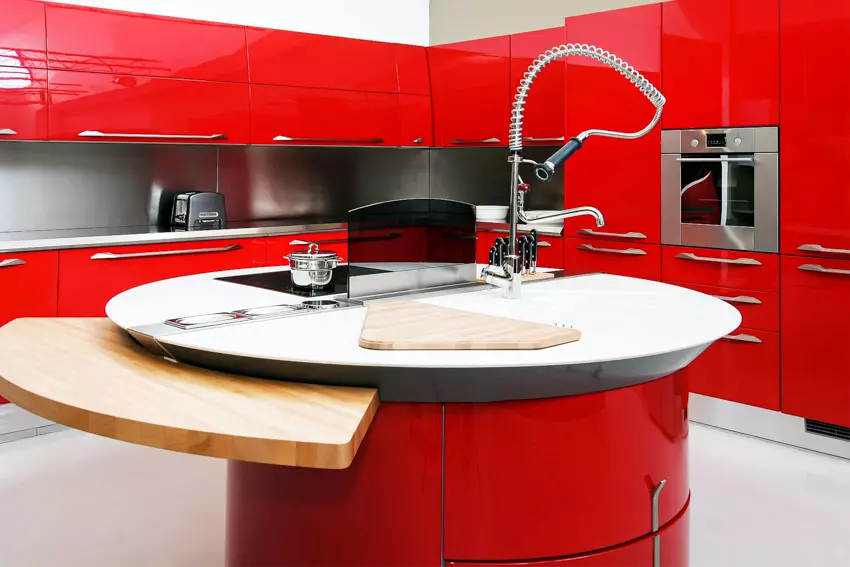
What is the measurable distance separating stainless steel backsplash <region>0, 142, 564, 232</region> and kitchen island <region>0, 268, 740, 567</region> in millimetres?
2758

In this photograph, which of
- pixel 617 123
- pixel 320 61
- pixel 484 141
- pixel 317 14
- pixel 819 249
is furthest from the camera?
pixel 317 14

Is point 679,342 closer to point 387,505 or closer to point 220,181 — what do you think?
point 387,505

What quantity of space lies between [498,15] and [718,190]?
2.23m

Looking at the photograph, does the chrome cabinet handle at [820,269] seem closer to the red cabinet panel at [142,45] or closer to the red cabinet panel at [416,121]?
the red cabinet panel at [416,121]

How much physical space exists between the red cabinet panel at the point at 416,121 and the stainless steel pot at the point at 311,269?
9.85 feet

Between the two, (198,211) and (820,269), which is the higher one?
(198,211)

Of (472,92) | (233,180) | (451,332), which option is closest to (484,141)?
(472,92)

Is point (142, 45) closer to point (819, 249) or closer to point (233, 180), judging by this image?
point (233, 180)

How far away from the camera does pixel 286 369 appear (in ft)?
4.97

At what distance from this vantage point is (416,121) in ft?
17.1

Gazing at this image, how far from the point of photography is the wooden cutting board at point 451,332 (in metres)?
1.56

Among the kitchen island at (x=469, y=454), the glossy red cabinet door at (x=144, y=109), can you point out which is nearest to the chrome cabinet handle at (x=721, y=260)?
the kitchen island at (x=469, y=454)

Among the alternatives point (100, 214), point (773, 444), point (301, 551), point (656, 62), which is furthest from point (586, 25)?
point (301, 551)

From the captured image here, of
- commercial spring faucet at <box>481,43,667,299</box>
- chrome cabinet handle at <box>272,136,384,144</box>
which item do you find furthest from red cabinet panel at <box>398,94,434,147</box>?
commercial spring faucet at <box>481,43,667,299</box>
